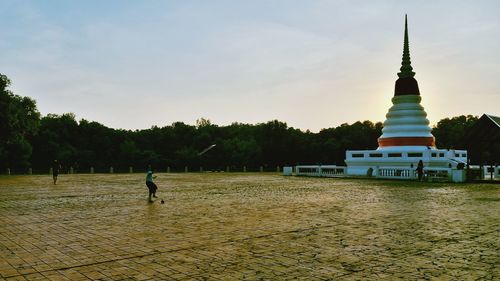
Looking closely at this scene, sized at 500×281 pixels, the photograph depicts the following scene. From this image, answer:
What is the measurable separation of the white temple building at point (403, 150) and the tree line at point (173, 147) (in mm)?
21584

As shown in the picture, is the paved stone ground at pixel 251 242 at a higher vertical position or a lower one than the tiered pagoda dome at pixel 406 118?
lower

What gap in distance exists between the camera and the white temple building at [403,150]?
37156 millimetres

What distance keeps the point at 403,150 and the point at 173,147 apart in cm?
4910

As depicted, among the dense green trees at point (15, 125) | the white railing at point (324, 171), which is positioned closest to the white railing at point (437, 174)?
the white railing at point (324, 171)

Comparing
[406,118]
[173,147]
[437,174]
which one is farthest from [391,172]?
[173,147]

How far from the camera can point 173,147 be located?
265ft

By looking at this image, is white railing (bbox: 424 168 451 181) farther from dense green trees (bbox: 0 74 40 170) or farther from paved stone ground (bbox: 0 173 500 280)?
dense green trees (bbox: 0 74 40 170)

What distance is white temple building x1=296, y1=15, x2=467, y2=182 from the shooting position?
3716 cm

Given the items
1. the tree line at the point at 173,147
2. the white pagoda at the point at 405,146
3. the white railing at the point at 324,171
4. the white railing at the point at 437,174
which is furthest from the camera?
the tree line at the point at 173,147

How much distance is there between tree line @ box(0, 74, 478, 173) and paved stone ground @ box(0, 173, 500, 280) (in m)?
48.7

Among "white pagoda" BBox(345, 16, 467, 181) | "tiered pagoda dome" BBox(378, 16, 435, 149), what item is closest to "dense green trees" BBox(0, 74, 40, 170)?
"white pagoda" BBox(345, 16, 467, 181)

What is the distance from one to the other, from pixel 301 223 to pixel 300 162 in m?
54.5

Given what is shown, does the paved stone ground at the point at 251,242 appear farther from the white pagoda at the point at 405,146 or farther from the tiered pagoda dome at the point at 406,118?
the tiered pagoda dome at the point at 406,118

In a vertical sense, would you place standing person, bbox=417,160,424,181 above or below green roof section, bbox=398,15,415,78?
below
